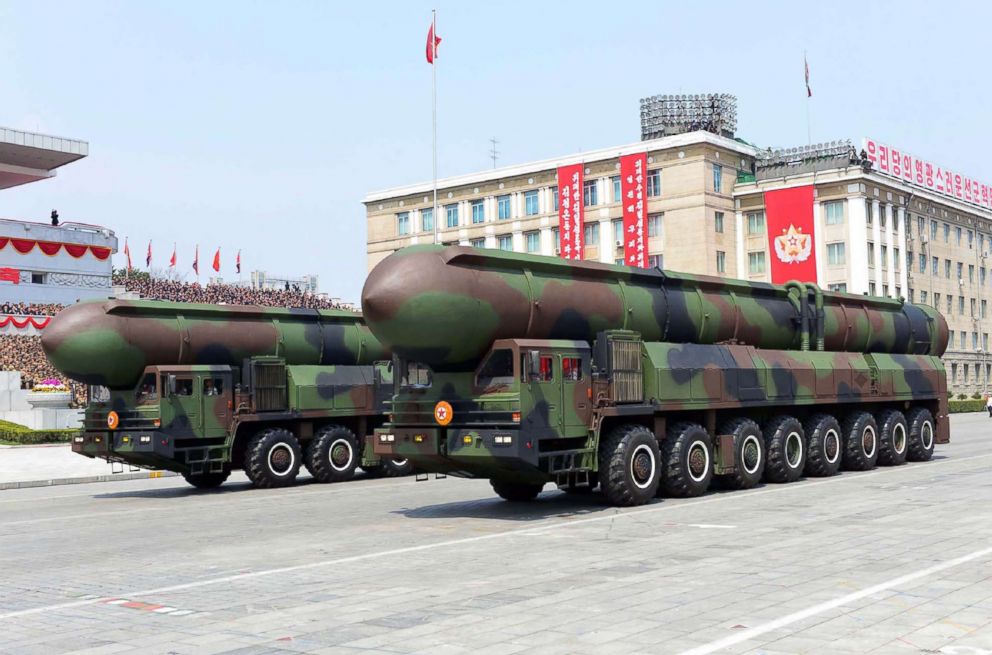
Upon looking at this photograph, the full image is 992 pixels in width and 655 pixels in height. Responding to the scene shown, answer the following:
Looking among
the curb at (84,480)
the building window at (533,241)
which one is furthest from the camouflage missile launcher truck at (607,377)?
the building window at (533,241)

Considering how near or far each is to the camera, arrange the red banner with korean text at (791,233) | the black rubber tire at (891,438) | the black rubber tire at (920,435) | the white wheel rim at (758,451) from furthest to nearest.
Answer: the red banner with korean text at (791,233) < the black rubber tire at (920,435) < the black rubber tire at (891,438) < the white wheel rim at (758,451)

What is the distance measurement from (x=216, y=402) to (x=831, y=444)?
1141 centimetres

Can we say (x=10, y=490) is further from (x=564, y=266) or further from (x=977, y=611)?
(x=977, y=611)

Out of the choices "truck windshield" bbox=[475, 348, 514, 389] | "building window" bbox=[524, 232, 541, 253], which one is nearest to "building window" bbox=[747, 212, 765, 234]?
"building window" bbox=[524, 232, 541, 253]

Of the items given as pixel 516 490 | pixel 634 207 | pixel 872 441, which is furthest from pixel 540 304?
pixel 634 207

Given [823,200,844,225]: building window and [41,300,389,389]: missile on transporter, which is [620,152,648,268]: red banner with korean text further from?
[41,300,389,389]: missile on transporter

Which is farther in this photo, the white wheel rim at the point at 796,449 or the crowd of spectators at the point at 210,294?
Result: the crowd of spectators at the point at 210,294

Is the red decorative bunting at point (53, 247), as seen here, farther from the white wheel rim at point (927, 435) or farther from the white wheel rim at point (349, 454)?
the white wheel rim at point (927, 435)

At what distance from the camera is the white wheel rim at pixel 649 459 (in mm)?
15323

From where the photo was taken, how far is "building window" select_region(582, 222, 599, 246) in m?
79.0

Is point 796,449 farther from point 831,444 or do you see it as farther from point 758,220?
point 758,220

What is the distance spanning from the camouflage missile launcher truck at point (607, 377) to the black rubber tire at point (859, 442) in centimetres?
4

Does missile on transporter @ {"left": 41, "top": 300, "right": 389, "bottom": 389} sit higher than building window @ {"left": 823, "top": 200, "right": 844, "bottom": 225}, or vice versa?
building window @ {"left": 823, "top": 200, "right": 844, "bottom": 225}

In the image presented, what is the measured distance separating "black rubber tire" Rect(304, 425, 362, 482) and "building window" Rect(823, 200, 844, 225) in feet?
192
